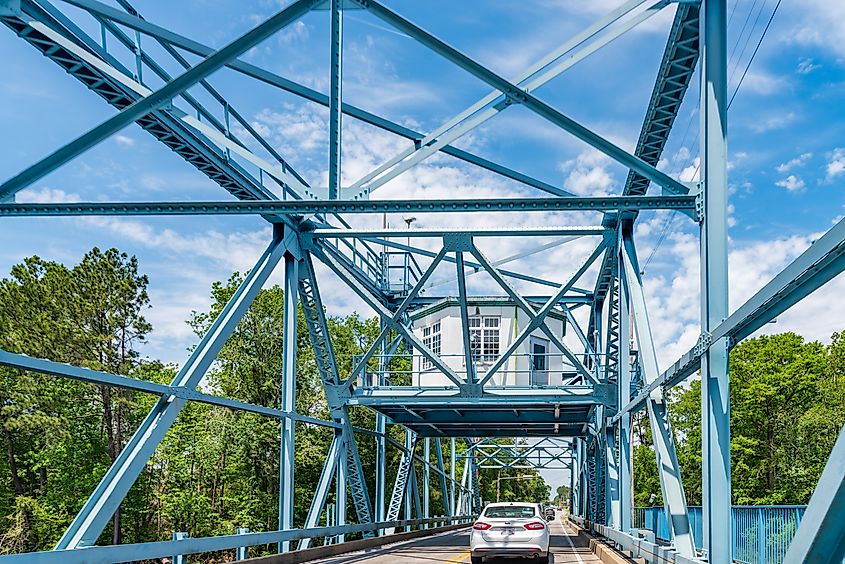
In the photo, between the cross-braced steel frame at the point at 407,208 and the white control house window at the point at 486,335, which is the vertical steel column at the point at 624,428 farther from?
the white control house window at the point at 486,335

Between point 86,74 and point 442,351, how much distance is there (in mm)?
31586

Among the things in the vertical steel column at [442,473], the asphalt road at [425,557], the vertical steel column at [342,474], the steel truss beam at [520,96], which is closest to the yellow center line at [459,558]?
the asphalt road at [425,557]

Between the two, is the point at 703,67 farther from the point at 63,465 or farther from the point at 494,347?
the point at 63,465

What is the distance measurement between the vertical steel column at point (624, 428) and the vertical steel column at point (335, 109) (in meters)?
10.3

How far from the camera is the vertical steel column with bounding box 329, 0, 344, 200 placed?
596 inches

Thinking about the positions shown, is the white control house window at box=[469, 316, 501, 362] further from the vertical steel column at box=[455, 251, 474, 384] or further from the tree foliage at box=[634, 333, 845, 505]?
the tree foliage at box=[634, 333, 845, 505]

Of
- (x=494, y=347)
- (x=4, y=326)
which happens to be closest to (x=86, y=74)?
(x=494, y=347)

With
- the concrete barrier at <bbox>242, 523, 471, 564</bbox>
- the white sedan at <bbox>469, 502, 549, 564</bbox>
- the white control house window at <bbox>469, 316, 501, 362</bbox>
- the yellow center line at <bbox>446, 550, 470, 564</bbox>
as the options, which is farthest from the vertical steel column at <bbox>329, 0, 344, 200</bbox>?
the white control house window at <bbox>469, 316, 501, 362</bbox>

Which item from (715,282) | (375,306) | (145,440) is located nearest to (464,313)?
(375,306)

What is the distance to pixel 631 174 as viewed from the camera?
69.8 feet

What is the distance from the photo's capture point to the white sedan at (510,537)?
63.4ft

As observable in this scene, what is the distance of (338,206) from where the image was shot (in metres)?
15.1

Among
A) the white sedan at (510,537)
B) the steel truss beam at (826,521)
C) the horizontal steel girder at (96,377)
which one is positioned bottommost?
the white sedan at (510,537)

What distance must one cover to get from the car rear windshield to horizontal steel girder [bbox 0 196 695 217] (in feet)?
26.4
